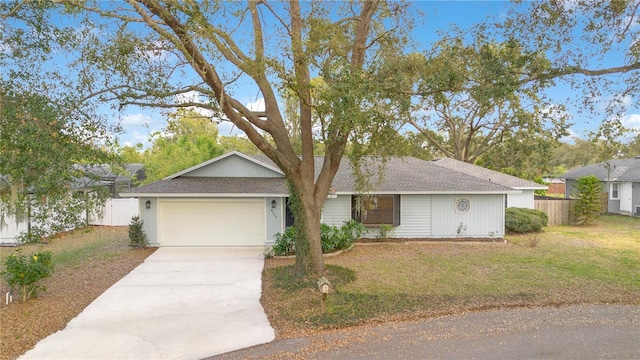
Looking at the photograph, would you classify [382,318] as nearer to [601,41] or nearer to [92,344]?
[92,344]

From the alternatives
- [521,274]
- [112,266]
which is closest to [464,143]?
[521,274]

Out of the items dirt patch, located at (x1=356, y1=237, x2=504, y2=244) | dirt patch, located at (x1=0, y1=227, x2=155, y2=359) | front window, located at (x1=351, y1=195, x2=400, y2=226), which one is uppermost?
front window, located at (x1=351, y1=195, x2=400, y2=226)

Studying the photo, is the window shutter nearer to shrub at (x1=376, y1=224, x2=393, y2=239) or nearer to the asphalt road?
shrub at (x1=376, y1=224, x2=393, y2=239)

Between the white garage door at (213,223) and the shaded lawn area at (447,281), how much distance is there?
2.66 m

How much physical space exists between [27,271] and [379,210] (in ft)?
35.4

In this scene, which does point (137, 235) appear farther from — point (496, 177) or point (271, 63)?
point (496, 177)

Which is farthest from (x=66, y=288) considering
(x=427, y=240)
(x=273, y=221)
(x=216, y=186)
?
(x=427, y=240)

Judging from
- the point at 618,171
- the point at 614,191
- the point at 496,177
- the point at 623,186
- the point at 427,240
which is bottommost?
the point at 427,240

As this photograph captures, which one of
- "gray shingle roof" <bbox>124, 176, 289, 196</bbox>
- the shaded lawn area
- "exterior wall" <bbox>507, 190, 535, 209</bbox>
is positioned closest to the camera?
the shaded lawn area

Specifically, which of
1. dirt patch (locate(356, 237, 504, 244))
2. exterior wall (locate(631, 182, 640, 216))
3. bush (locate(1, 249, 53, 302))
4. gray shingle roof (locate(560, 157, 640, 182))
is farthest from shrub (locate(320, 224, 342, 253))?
exterior wall (locate(631, 182, 640, 216))

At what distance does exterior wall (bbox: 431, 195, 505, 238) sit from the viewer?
1561 centimetres

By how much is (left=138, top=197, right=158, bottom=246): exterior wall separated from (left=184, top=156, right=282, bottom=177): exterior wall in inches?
81.6

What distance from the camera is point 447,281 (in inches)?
381

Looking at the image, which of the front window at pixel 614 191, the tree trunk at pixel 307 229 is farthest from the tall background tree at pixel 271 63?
the front window at pixel 614 191
